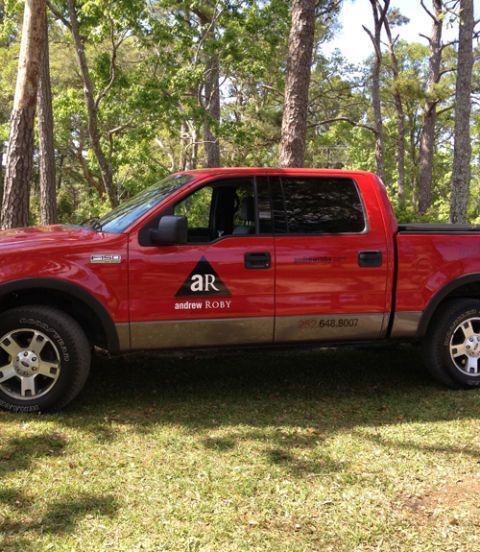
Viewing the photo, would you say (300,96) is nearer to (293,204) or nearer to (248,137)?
(293,204)

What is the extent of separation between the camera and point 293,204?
184 inches

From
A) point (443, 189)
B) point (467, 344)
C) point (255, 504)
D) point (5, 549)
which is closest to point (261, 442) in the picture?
point (255, 504)

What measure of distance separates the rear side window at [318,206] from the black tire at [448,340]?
1081mm

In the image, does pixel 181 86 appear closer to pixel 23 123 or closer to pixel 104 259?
pixel 23 123

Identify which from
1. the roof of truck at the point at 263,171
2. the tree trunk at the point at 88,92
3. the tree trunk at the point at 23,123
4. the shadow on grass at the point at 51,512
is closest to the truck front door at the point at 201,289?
the roof of truck at the point at 263,171

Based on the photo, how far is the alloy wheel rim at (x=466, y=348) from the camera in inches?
194

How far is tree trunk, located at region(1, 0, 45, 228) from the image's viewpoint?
7918 mm

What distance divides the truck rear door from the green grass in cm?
69

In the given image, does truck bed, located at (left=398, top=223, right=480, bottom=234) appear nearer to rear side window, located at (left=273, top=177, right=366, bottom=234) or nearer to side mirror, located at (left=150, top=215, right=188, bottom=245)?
rear side window, located at (left=273, top=177, right=366, bottom=234)

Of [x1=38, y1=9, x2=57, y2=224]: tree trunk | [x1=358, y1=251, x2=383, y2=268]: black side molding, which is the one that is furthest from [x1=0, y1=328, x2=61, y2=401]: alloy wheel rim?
[x1=38, y1=9, x2=57, y2=224]: tree trunk

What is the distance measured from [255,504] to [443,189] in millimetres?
44622

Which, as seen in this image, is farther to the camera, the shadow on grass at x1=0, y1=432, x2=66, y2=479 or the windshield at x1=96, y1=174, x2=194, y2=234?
the windshield at x1=96, y1=174, x2=194, y2=234

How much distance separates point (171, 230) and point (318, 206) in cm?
133

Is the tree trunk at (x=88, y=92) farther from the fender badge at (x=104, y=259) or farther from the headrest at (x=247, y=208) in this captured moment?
the fender badge at (x=104, y=259)
